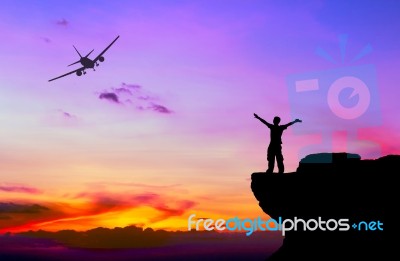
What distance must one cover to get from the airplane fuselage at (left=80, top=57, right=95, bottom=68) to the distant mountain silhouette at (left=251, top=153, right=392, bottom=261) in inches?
1573

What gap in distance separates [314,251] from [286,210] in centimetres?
217

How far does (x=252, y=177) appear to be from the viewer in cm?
2292

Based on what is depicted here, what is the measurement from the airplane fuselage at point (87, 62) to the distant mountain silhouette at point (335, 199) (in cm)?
3996

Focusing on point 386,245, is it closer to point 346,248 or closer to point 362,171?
point 346,248

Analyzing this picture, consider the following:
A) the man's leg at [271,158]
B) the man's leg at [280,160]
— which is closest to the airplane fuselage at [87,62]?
the man's leg at [271,158]

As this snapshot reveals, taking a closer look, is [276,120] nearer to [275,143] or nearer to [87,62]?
[275,143]

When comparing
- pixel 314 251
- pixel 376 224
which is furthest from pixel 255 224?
pixel 376 224

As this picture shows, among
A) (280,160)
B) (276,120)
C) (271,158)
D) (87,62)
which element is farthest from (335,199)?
(87,62)

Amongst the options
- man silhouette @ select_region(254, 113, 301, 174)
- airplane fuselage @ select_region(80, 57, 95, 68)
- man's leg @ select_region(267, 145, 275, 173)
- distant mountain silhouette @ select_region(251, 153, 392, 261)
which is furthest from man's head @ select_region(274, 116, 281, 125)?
airplane fuselage @ select_region(80, 57, 95, 68)

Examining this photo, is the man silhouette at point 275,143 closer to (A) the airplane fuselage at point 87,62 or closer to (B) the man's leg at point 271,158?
(B) the man's leg at point 271,158

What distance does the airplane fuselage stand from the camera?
58.2 meters

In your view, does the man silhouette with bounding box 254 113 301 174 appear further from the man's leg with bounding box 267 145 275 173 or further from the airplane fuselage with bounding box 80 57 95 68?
the airplane fuselage with bounding box 80 57 95 68

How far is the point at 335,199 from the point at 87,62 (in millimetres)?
42625

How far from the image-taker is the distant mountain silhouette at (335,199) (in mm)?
21156
